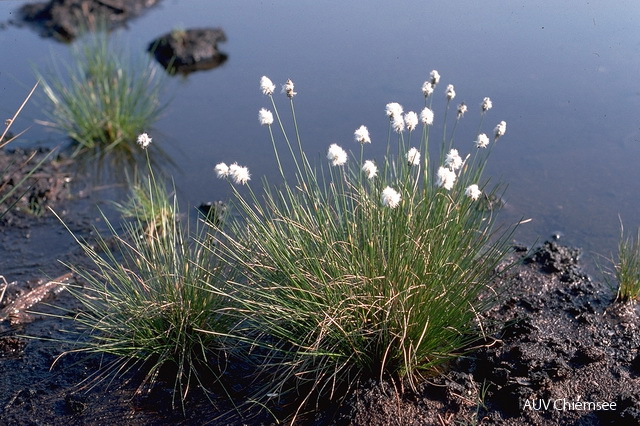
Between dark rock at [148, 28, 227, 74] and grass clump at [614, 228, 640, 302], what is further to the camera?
dark rock at [148, 28, 227, 74]

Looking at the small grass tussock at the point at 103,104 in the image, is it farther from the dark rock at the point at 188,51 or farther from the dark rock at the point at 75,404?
the dark rock at the point at 75,404

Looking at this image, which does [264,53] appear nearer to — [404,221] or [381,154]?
[381,154]

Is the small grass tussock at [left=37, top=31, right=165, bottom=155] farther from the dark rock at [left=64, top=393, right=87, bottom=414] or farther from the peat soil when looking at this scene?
the dark rock at [left=64, top=393, right=87, bottom=414]

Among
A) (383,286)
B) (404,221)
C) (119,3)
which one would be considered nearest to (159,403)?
(383,286)

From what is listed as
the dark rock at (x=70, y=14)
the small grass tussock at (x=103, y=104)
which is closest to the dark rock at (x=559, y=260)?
the small grass tussock at (x=103, y=104)

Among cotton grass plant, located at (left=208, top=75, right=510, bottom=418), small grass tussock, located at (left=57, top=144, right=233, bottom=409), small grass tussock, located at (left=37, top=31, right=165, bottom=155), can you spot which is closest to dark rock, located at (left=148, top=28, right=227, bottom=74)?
small grass tussock, located at (left=37, top=31, right=165, bottom=155)

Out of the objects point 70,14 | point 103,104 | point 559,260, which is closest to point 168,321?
point 559,260

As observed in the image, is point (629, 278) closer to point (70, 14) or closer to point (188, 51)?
point (188, 51)
